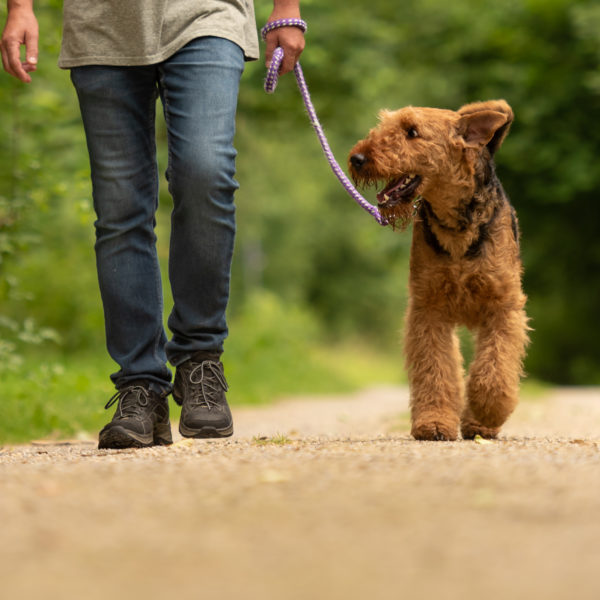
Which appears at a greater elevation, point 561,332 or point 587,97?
point 587,97

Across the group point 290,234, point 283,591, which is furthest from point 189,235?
point 290,234

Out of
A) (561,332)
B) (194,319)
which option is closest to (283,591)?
(194,319)

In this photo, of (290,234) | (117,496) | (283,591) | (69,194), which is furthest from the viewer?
(290,234)

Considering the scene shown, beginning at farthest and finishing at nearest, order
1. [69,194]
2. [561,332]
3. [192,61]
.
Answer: [561,332] → [69,194] → [192,61]

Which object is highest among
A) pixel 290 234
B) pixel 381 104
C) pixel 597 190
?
pixel 381 104

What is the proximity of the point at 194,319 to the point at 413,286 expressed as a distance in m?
1.03

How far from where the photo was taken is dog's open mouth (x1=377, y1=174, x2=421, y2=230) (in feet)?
14.3

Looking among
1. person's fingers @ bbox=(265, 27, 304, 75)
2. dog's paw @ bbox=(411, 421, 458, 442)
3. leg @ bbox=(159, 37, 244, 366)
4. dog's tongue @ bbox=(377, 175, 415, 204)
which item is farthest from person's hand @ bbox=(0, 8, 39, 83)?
dog's paw @ bbox=(411, 421, 458, 442)

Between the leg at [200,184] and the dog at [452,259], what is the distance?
68cm

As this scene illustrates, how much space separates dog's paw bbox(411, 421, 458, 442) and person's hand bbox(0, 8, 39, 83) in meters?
2.10

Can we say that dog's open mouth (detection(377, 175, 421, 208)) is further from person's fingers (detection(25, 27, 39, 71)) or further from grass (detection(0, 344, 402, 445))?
person's fingers (detection(25, 27, 39, 71))

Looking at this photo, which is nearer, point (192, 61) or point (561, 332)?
point (192, 61)

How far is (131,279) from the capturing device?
3965 mm

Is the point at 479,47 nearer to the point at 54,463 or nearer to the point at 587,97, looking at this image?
the point at 587,97
